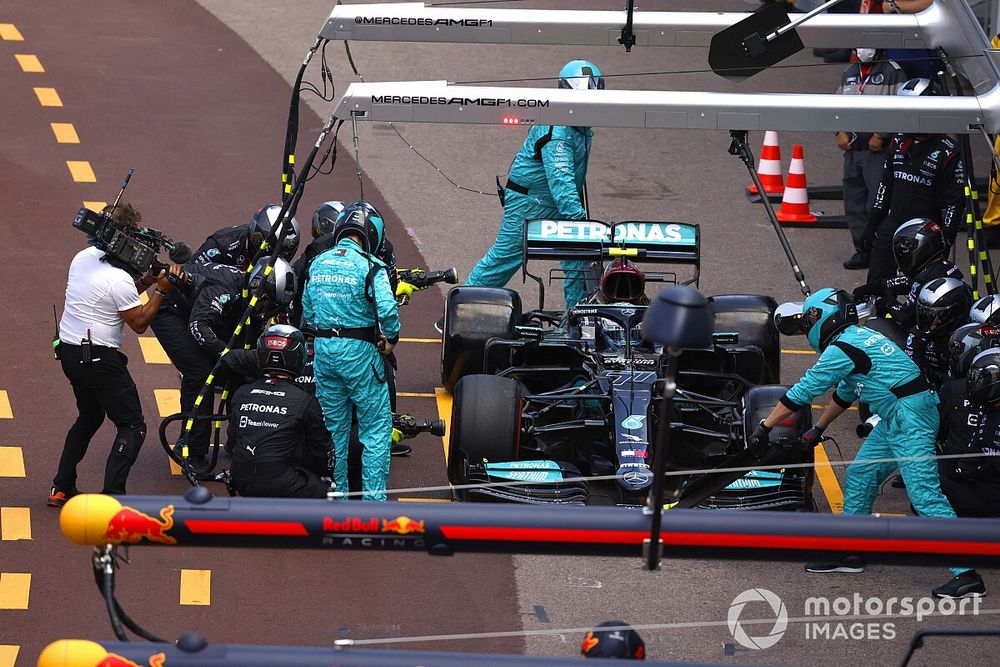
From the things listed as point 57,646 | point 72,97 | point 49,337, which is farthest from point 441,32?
point 72,97

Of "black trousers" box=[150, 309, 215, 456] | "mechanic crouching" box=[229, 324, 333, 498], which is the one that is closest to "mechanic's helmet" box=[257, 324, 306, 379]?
"mechanic crouching" box=[229, 324, 333, 498]

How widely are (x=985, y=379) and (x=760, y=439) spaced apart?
1.27 metres

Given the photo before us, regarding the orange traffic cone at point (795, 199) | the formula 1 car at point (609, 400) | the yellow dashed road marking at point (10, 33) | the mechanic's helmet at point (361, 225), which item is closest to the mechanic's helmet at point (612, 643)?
the formula 1 car at point (609, 400)

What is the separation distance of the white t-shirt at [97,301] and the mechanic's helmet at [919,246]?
16.4 ft

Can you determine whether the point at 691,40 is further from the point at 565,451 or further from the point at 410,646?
the point at 410,646

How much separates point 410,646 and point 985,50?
4.82 meters

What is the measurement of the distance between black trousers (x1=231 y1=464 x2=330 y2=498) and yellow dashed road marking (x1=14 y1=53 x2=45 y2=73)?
419 inches

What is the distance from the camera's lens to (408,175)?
1517 centimetres

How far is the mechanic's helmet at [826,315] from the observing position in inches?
314

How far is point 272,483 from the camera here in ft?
26.7

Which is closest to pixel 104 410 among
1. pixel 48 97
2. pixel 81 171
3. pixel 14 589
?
pixel 14 589

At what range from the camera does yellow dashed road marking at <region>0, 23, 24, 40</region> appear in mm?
18062

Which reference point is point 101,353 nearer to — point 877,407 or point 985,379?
point 877,407

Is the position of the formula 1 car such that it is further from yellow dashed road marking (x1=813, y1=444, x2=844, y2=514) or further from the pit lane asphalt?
yellow dashed road marking (x1=813, y1=444, x2=844, y2=514)
